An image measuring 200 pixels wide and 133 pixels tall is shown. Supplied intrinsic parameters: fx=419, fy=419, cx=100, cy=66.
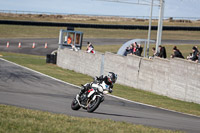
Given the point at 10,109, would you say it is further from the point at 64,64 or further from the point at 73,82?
the point at 64,64

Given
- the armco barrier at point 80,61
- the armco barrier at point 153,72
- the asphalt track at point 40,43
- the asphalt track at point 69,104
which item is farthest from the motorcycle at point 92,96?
the asphalt track at point 40,43

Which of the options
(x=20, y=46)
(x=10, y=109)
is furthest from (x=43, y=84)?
(x=20, y=46)

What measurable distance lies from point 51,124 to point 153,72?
523 inches

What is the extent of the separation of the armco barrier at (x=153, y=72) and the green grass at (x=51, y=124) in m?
9.36

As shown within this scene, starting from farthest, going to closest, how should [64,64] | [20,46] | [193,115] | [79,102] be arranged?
[20,46]
[64,64]
[193,115]
[79,102]

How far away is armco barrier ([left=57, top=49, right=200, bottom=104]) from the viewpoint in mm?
19156

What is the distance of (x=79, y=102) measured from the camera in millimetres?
12867

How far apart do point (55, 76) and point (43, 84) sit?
4637mm

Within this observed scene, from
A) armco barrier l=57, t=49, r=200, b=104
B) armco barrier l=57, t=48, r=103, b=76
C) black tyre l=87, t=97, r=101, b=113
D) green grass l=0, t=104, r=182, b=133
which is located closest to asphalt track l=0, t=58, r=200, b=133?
black tyre l=87, t=97, r=101, b=113

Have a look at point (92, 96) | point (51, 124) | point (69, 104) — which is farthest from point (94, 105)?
point (51, 124)

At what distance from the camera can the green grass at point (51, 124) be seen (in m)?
8.55

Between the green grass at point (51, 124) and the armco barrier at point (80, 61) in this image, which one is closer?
the green grass at point (51, 124)

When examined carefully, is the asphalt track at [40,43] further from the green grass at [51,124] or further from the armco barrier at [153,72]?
the green grass at [51,124]

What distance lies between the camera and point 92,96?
12.6 metres
